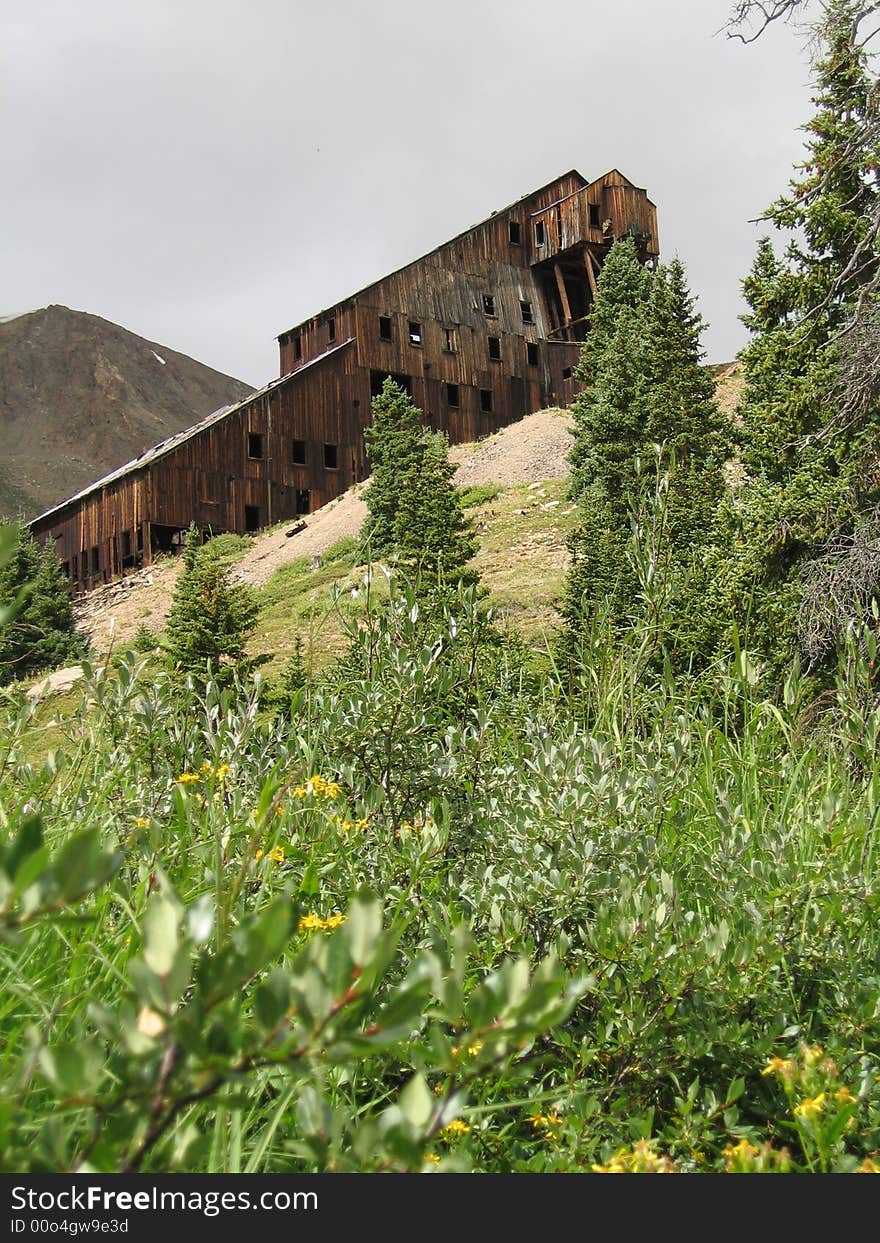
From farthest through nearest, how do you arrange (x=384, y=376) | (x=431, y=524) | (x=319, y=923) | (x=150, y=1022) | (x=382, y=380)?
(x=382, y=380) < (x=384, y=376) < (x=431, y=524) < (x=319, y=923) < (x=150, y=1022)

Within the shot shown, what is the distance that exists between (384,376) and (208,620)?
27065mm

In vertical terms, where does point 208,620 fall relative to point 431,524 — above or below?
below

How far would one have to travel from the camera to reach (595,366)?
31.0m

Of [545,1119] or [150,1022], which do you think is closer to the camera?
[150,1022]

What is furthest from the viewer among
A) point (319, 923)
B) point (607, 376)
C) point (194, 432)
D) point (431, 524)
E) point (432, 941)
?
point (194, 432)

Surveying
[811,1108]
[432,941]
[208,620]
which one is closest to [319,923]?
[432,941]

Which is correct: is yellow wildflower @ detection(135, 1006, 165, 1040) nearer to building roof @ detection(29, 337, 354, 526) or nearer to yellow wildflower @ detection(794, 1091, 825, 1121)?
yellow wildflower @ detection(794, 1091, 825, 1121)

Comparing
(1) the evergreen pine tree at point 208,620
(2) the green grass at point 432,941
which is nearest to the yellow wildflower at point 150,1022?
(2) the green grass at point 432,941

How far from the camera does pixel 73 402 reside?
368 feet

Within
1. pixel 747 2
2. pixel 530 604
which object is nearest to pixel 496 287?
pixel 530 604

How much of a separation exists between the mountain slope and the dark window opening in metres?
65.9

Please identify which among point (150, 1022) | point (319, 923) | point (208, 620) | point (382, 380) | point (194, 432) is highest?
point (382, 380)

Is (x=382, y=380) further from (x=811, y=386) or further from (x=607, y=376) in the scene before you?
(x=811, y=386)

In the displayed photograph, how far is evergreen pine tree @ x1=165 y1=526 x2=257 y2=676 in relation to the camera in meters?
15.2
